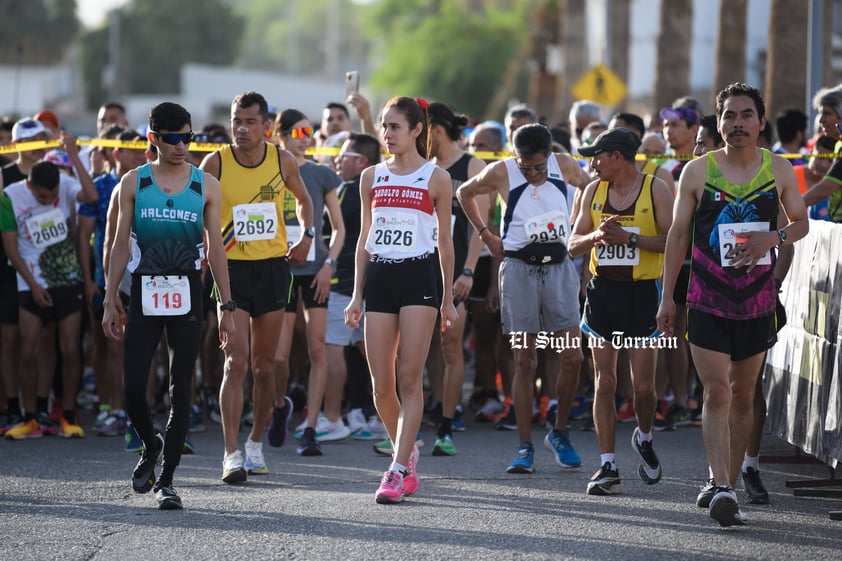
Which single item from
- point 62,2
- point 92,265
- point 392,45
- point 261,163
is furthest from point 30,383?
point 62,2

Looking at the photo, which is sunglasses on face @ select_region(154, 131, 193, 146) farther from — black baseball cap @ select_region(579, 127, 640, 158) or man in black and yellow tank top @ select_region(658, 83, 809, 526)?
man in black and yellow tank top @ select_region(658, 83, 809, 526)

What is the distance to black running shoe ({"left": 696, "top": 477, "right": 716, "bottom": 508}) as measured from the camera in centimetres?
805

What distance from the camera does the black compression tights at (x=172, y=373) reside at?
8.55m

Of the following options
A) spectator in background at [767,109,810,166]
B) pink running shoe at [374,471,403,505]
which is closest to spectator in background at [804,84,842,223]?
spectator in background at [767,109,810,166]

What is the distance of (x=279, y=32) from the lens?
19388cm

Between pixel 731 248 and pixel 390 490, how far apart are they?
234 centimetres

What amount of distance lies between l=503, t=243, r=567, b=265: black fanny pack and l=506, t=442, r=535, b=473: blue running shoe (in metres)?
1.20

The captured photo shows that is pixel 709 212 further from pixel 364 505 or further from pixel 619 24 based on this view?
pixel 619 24

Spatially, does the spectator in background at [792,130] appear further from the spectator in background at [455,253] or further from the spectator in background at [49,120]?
the spectator in background at [49,120]

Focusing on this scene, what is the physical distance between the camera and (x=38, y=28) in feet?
299

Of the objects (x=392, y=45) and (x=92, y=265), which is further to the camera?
(x=392, y=45)

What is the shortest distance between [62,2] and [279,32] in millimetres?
102103

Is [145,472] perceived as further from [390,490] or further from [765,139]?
[765,139]

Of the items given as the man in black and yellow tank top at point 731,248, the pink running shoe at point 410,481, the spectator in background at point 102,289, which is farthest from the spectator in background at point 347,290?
the man in black and yellow tank top at point 731,248
